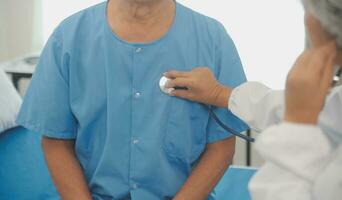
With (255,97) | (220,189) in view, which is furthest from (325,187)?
(220,189)

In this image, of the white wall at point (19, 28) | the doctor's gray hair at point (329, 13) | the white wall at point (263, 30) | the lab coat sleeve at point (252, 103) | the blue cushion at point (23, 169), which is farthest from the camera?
the white wall at point (19, 28)

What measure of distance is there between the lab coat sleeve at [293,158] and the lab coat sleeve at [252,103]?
353 millimetres

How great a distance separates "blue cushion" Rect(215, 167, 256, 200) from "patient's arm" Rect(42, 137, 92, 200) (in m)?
0.54

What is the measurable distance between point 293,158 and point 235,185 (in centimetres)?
93

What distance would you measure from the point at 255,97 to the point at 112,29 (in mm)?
415

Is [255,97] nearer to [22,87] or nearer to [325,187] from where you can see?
[325,187]

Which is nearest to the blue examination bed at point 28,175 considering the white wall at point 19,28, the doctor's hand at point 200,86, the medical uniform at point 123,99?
the medical uniform at point 123,99

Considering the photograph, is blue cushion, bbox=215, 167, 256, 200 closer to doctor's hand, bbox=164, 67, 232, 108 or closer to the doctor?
doctor's hand, bbox=164, 67, 232, 108

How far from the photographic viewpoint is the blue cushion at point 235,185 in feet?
5.43

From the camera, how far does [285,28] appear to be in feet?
7.66

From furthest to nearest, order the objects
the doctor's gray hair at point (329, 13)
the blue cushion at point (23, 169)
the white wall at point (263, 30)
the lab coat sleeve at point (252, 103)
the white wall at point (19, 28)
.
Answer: the white wall at point (19, 28), the white wall at point (263, 30), the blue cushion at point (23, 169), the lab coat sleeve at point (252, 103), the doctor's gray hair at point (329, 13)

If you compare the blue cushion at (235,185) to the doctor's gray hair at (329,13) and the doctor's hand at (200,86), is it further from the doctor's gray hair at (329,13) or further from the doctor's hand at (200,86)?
the doctor's gray hair at (329,13)

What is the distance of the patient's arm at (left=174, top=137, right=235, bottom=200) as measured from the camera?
1.30 metres

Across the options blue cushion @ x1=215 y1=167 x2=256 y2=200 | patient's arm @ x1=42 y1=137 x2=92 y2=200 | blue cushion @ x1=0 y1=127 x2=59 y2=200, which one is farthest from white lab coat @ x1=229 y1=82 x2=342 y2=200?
blue cushion @ x1=0 y1=127 x2=59 y2=200
